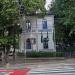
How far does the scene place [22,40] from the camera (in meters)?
59.2

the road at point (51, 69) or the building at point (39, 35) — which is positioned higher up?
the building at point (39, 35)

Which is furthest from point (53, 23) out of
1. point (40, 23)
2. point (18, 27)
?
point (18, 27)

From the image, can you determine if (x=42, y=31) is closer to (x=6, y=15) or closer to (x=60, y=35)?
(x=60, y=35)

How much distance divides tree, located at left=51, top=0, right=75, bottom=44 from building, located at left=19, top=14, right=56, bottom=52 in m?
1.42

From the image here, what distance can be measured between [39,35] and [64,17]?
693 cm

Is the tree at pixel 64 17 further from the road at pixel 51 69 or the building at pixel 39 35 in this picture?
the road at pixel 51 69

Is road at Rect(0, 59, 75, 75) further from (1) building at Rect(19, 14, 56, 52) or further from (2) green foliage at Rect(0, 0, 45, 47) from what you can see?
(1) building at Rect(19, 14, 56, 52)

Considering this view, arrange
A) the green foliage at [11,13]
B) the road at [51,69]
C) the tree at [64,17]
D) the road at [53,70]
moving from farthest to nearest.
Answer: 1. the tree at [64,17]
2. the green foliage at [11,13]
3. the road at [51,69]
4. the road at [53,70]

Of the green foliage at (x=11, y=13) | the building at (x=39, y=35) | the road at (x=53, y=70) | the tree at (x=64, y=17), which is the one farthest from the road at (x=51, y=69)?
the building at (x=39, y=35)

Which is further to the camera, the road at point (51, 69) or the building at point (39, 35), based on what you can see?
the building at point (39, 35)

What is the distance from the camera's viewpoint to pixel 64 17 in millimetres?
54406

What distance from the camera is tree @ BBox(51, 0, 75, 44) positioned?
5172 centimetres

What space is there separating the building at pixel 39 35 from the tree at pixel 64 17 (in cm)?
142

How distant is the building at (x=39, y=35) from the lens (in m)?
58.9
